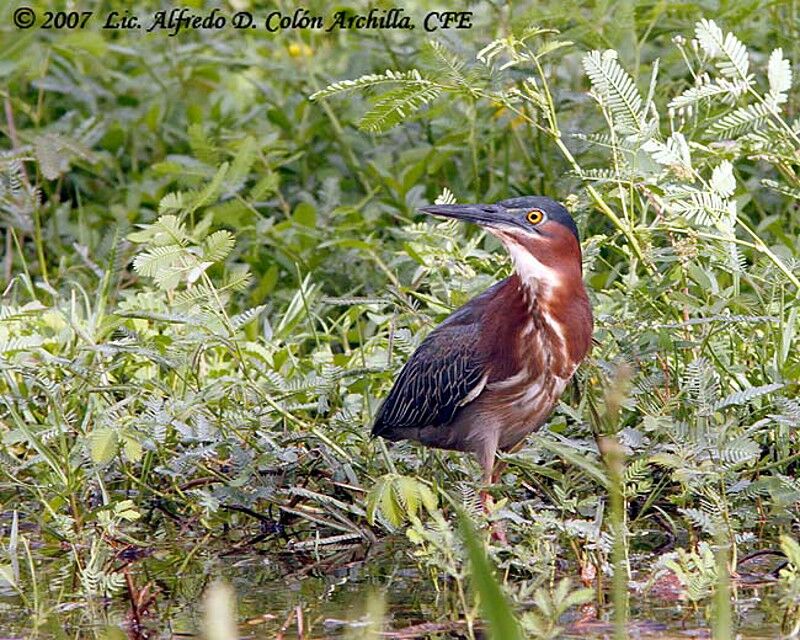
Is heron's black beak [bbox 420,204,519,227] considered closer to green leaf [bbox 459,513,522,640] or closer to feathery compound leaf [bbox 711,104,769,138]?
feathery compound leaf [bbox 711,104,769,138]

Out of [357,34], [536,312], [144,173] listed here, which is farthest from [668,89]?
[144,173]

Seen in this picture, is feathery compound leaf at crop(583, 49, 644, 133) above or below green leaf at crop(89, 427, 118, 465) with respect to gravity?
above

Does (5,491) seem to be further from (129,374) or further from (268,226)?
(268,226)

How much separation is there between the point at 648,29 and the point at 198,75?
2876mm

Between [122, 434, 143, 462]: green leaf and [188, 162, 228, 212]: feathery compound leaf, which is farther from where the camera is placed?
[188, 162, 228, 212]: feathery compound leaf

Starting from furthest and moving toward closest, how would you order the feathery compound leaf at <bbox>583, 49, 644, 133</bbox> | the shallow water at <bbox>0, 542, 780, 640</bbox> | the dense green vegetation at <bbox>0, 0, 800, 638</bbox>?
1. the feathery compound leaf at <bbox>583, 49, 644, 133</bbox>
2. the dense green vegetation at <bbox>0, 0, 800, 638</bbox>
3. the shallow water at <bbox>0, 542, 780, 640</bbox>

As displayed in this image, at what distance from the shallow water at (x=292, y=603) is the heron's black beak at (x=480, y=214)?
1.07 m

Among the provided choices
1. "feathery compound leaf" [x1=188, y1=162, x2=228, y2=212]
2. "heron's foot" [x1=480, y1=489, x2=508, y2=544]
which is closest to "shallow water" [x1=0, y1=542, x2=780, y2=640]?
"heron's foot" [x1=480, y1=489, x2=508, y2=544]

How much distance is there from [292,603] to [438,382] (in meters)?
1.02

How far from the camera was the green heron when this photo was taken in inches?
194

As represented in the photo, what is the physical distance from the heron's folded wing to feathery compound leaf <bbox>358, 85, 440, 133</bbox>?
75 centimetres

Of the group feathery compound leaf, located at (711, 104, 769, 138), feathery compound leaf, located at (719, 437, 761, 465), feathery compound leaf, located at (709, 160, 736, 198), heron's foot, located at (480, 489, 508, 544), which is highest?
feathery compound leaf, located at (711, 104, 769, 138)

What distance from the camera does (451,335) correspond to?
523 cm

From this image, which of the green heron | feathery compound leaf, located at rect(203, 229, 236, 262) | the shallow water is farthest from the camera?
feathery compound leaf, located at rect(203, 229, 236, 262)
